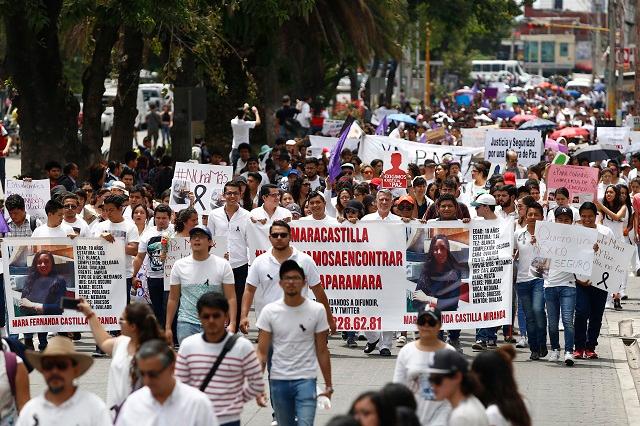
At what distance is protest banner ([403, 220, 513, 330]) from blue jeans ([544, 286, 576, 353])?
0.55 meters

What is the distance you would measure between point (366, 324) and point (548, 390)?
7.30 ft

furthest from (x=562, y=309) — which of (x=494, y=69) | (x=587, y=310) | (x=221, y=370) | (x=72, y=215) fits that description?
(x=494, y=69)

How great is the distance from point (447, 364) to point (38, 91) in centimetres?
1730

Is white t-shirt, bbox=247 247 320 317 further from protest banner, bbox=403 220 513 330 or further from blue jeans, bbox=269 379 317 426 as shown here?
protest banner, bbox=403 220 513 330

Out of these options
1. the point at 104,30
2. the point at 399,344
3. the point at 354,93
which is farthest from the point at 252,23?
the point at 354,93

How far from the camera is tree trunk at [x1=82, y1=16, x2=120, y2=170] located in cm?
2583

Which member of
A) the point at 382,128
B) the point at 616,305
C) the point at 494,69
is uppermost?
the point at 494,69

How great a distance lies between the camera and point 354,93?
200 feet

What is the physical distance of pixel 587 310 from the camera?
1543 centimetres

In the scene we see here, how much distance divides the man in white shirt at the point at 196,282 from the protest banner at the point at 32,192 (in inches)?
271

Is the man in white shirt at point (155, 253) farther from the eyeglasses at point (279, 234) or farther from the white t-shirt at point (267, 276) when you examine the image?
the eyeglasses at point (279, 234)

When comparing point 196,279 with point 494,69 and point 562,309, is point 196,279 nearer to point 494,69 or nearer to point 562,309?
point 562,309

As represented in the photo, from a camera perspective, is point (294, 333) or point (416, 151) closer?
point (294, 333)

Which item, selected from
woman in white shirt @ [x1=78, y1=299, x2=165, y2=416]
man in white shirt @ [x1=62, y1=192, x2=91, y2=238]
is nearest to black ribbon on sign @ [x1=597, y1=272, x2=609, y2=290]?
man in white shirt @ [x1=62, y1=192, x2=91, y2=238]
